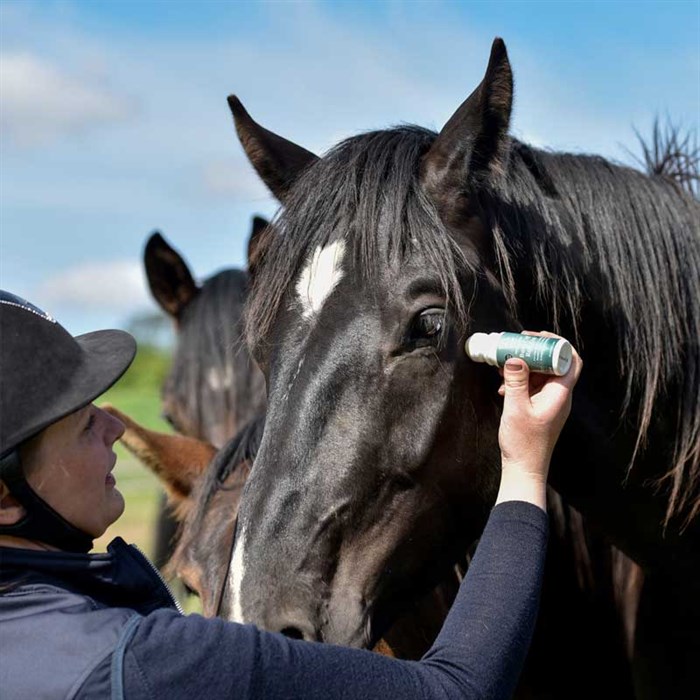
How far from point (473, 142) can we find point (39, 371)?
4.83ft

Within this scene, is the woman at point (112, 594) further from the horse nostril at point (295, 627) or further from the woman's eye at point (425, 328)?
the woman's eye at point (425, 328)

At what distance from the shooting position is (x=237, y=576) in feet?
7.77

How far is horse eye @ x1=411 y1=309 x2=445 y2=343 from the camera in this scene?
2.55 metres

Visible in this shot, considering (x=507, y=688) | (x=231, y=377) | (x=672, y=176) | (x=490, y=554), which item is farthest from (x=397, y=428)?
(x=231, y=377)

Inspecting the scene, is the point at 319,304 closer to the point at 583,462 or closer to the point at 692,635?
the point at 583,462

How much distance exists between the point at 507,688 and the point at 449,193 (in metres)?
1.42

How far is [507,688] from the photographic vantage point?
1.87 m

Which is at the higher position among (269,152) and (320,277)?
(269,152)

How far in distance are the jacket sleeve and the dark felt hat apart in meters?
0.41

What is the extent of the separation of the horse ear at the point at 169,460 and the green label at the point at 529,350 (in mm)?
2195

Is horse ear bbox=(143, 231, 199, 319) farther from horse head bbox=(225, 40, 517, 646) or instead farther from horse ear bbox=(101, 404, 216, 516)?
horse head bbox=(225, 40, 517, 646)

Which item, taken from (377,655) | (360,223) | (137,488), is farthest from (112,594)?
(137,488)

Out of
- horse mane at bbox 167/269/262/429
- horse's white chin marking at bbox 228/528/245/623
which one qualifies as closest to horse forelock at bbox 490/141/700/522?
horse's white chin marking at bbox 228/528/245/623

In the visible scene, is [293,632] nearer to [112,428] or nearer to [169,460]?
[112,428]
